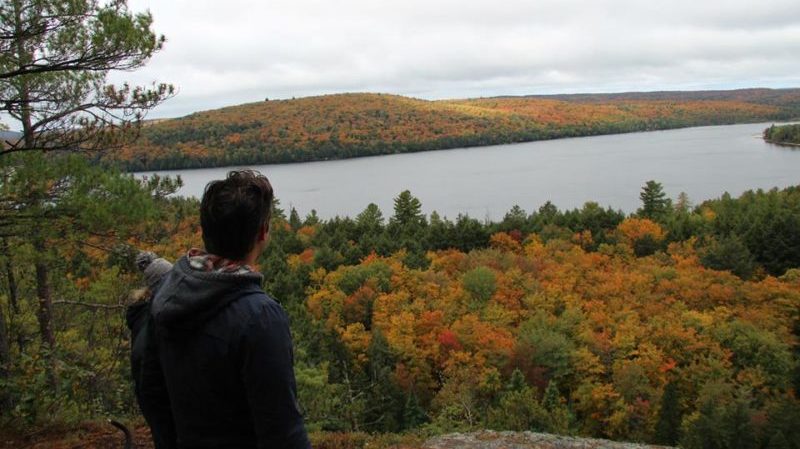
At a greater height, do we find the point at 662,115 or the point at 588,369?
the point at 662,115

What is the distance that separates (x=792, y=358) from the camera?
24094mm

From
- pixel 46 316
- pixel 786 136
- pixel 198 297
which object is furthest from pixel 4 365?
pixel 786 136

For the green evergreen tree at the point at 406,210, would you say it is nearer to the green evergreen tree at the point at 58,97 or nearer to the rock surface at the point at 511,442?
the rock surface at the point at 511,442

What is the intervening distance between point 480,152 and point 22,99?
113425 millimetres

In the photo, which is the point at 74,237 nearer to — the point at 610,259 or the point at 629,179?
the point at 610,259

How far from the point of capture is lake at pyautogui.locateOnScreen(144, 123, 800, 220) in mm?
65750

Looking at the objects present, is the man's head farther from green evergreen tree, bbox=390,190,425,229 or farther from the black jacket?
green evergreen tree, bbox=390,190,425,229

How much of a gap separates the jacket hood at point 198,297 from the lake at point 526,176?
47.4 metres

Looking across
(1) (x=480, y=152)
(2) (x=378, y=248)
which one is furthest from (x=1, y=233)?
(1) (x=480, y=152)

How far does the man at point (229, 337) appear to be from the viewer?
1.56 m

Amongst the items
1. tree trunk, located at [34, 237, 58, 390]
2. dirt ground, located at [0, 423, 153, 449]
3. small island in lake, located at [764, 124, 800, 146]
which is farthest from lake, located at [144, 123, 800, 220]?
dirt ground, located at [0, 423, 153, 449]

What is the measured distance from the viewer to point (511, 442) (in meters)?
7.83

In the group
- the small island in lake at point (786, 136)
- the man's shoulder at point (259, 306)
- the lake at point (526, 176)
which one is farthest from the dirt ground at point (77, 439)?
the small island in lake at point (786, 136)

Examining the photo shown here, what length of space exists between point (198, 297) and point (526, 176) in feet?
270
